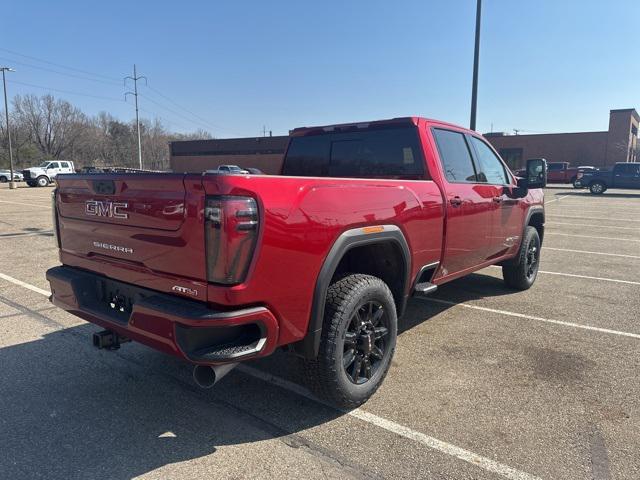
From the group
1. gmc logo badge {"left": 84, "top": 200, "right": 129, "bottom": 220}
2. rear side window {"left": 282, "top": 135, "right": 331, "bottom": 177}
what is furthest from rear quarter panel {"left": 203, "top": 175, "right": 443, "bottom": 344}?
rear side window {"left": 282, "top": 135, "right": 331, "bottom": 177}

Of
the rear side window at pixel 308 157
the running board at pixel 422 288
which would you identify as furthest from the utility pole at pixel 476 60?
the running board at pixel 422 288

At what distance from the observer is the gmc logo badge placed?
9.16 feet

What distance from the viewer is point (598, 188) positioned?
29.1 metres

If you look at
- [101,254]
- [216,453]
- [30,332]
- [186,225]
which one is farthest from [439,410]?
[30,332]

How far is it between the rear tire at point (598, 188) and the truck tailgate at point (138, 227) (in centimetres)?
3213

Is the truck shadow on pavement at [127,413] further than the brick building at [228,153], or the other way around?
the brick building at [228,153]

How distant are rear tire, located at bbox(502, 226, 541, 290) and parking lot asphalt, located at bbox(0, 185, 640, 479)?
884 mm

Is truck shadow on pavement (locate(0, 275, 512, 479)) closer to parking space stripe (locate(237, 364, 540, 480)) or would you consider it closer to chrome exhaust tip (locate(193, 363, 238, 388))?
parking space stripe (locate(237, 364, 540, 480))

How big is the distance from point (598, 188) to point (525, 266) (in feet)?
90.2

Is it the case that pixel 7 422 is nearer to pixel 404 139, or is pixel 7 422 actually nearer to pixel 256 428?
pixel 256 428

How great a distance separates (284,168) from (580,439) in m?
3.57

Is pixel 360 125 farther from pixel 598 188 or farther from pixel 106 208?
pixel 598 188

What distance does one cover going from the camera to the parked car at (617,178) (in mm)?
28594

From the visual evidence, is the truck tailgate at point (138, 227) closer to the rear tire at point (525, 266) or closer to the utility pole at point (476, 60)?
the rear tire at point (525, 266)
